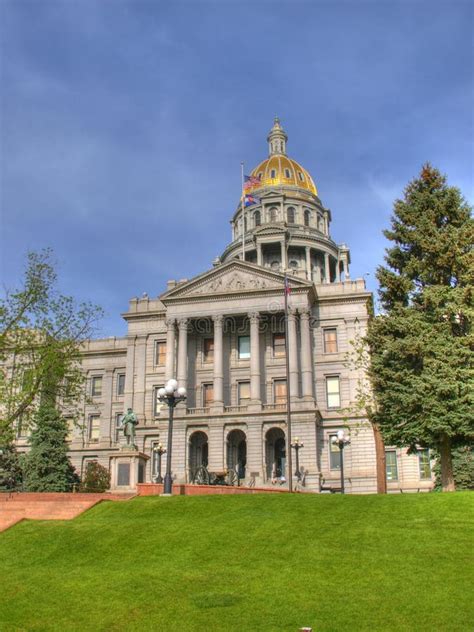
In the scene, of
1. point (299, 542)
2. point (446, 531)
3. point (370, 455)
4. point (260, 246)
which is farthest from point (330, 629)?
point (260, 246)

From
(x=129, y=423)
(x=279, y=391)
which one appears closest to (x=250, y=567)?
(x=129, y=423)

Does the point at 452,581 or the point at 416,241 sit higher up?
the point at 416,241

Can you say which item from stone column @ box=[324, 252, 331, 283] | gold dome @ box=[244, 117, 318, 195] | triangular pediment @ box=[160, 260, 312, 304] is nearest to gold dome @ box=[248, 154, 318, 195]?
gold dome @ box=[244, 117, 318, 195]

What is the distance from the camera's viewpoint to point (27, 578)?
56.5ft

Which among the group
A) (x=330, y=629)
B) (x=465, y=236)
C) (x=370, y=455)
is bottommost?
(x=330, y=629)

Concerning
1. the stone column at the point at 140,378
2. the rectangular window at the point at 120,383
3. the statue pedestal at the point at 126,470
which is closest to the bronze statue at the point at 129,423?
the statue pedestal at the point at 126,470

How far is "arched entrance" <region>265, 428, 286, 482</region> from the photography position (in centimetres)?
5488

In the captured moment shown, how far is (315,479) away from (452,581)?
3668 centimetres

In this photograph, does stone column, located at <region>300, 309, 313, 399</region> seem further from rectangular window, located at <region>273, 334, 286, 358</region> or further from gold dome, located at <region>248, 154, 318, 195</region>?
gold dome, located at <region>248, 154, 318, 195</region>

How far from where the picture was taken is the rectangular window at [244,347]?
59.9 metres

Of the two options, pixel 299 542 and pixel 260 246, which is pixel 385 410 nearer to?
pixel 299 542

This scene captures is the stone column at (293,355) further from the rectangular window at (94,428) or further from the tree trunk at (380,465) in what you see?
the rectangular window at (94,428)

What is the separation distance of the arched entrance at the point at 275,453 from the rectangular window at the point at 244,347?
745cm

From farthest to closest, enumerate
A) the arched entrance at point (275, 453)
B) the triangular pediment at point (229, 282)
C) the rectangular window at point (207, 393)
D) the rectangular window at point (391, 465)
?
the rectangular window at point (207, 393) < the triangular pediment at point (229, 282) < the rectangular window at point (391, 465) < the arched entrance at point (275, 453)
